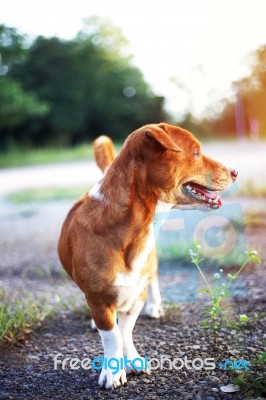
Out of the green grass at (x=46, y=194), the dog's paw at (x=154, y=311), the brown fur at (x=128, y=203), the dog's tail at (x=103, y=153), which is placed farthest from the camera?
the green grass at (x=46, y=194)

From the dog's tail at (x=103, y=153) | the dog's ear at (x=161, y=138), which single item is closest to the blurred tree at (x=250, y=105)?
the dog's tail at (x=103, y=153)

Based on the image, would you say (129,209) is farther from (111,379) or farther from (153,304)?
(153,304)

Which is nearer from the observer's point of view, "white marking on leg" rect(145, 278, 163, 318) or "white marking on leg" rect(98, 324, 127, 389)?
"white marking on leg" rect(98, 324, 127, 389)

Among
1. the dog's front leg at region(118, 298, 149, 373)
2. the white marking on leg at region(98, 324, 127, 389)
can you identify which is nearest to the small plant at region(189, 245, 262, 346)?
the dog's front leg at region(118, 298, 149, 373)

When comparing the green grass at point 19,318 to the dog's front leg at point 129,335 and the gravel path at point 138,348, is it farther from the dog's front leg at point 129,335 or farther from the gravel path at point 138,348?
the dog's front leg at point 129,335

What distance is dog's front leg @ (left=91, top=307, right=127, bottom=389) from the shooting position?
2.31 metres

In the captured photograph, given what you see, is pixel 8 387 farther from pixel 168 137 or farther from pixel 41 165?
pixel 41 165

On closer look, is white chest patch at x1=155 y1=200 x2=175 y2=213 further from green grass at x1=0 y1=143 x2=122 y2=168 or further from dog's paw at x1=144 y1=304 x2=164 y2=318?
green grass at x1=0 y1=143 x2=122 y2=168

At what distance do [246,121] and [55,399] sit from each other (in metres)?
6.84

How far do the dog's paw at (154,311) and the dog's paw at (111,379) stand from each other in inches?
33.0

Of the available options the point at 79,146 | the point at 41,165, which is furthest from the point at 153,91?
the point at 41,165

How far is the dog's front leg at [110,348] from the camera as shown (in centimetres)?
231

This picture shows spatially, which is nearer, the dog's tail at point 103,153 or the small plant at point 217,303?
the small plant at point 217,303

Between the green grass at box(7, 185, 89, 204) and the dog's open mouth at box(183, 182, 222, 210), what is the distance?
5.82m
